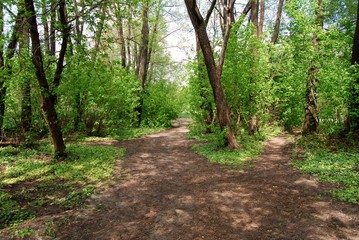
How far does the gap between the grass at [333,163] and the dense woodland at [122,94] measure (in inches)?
1.2

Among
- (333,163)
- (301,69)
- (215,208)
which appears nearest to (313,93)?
(301,69)

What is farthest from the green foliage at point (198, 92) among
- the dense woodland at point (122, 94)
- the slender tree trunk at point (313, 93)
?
the slender tree trunk at point (313, 93)

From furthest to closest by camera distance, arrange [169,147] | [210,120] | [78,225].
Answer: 1. [210,120]
2. [169,147]
3. [78,225]

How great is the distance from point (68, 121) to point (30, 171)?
3.82 m

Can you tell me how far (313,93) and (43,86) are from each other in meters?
9.38

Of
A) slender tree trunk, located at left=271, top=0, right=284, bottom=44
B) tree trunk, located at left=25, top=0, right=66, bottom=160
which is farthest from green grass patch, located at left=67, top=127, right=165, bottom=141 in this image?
slender tree trunk, located at left=271, top=0, right=284, bottom=44

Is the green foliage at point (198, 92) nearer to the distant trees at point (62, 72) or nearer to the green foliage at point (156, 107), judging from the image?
the distant trees at point (62, 72)

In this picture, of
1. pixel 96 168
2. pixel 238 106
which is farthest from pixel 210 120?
pixel 96 168

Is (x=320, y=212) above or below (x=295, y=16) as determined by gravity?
below

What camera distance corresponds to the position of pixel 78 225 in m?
4.52

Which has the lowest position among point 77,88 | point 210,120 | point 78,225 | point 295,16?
point 78,225

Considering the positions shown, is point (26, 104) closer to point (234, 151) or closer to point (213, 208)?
point (234, 151)

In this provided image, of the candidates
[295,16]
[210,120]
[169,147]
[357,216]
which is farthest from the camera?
[210,120]

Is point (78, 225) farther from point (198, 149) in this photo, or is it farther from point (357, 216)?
point (198, 149)
